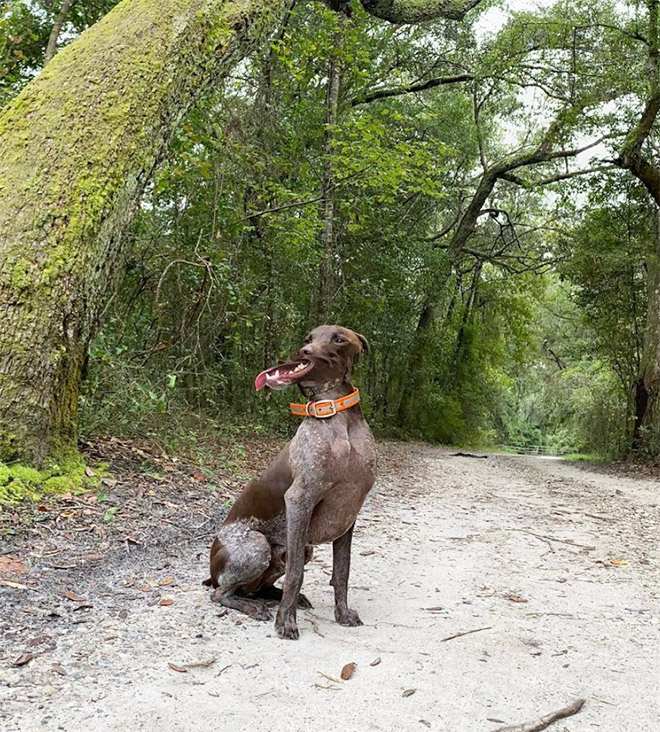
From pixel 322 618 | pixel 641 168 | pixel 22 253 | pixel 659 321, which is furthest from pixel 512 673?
pixel 641 168

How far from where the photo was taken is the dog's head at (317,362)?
133 inches

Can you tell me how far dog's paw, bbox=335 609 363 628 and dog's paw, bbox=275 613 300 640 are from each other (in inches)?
13.4

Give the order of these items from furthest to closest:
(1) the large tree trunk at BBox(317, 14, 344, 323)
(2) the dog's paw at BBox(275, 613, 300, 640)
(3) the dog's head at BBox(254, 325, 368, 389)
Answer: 1. (1) the large tree trunk at BBox(317, 14, 344, 323)
2. (3) the dog's head at BBox(254, 325, 368, 389)
3. (2) the dog's paw at BBox(275, 613, 300, 640)

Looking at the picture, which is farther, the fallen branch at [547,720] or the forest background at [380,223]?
the forest background at [380,223]

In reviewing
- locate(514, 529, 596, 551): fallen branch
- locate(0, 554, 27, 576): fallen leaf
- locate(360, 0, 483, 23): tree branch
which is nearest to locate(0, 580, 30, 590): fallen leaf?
locate(0, 554, 27, 576): fallen leaf

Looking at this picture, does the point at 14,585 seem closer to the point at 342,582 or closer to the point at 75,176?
the point at 342,582

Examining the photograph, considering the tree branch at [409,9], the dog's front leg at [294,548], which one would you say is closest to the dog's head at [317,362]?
the dog's front leg at [294,548]

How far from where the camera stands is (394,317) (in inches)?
826

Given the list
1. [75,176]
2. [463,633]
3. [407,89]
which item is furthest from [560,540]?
[407,89]

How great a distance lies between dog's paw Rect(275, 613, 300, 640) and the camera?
3.28m

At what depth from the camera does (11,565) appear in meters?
3.94

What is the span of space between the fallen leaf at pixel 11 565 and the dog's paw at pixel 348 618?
186 centimetres

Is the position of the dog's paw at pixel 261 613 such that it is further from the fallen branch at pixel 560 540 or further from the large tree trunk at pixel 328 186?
the large tree trunk at pixel 328 186

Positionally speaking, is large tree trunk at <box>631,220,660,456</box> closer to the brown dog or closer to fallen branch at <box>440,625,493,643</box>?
fallen branch at <box>440,625,493,643</box>
